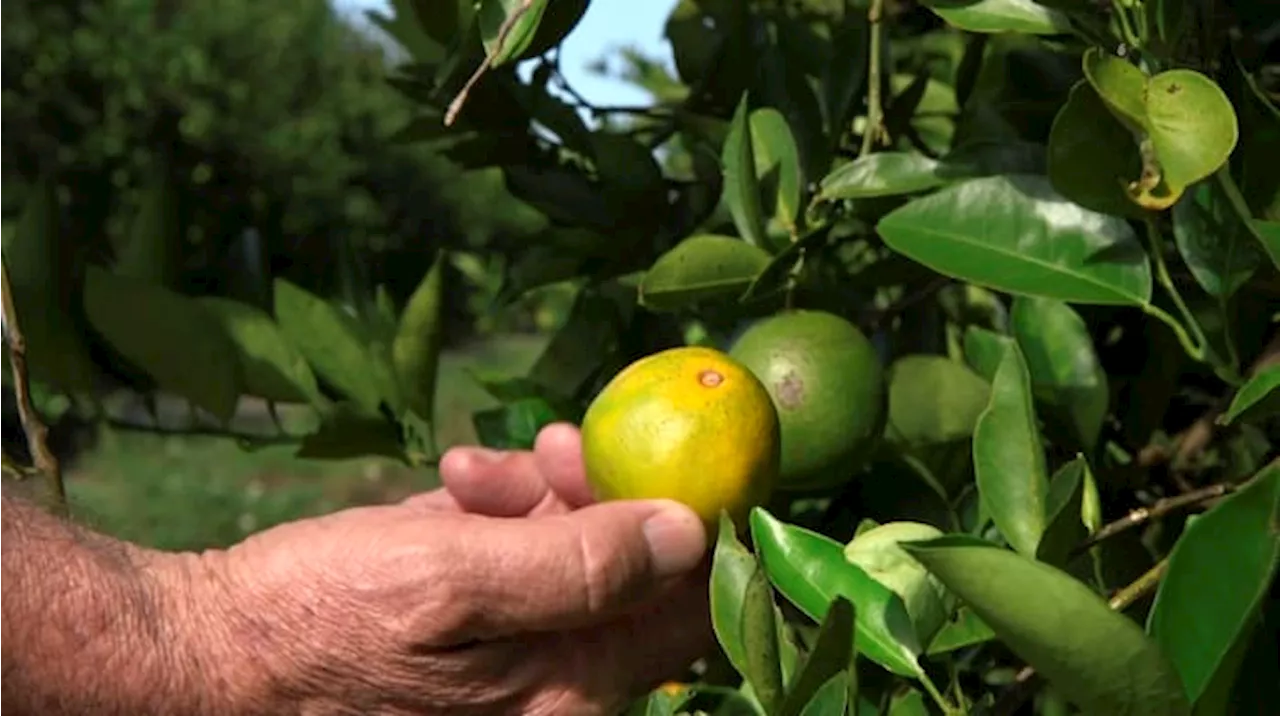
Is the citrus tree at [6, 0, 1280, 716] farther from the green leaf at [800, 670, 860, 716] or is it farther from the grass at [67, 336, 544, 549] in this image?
the grass at [67, 336, 544, 549]

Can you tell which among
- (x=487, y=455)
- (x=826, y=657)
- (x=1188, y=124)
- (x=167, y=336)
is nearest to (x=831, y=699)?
(x=826, y=657)

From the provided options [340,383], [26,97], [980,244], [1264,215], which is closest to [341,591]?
[340,383]

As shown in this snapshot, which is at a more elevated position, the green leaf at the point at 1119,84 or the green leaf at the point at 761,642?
the green leaf at the point at 1119,84

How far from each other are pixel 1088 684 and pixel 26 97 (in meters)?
7.57

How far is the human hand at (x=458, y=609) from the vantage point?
81 centimetres

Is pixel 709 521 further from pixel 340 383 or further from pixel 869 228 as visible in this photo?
pixel 340 383

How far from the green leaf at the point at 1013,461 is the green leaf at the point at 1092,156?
74mm

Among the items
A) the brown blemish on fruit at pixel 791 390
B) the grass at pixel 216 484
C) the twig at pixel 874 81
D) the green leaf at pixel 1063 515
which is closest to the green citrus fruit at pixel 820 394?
the brown blemish on fruit at pixel 791 390

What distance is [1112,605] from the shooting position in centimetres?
61

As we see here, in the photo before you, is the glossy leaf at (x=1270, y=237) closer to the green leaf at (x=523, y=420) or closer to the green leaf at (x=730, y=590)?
the green leaf at (x=730, y=590)

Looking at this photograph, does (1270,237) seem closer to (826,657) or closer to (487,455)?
(826,657)

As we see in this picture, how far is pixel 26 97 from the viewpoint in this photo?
742 centimetres

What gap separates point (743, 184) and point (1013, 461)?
26 centimetres

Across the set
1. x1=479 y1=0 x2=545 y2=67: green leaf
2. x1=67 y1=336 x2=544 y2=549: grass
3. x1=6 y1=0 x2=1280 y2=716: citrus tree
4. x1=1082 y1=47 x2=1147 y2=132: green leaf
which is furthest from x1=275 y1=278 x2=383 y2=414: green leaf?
x1=67 y1=336 x2=544 y2=549: grass
